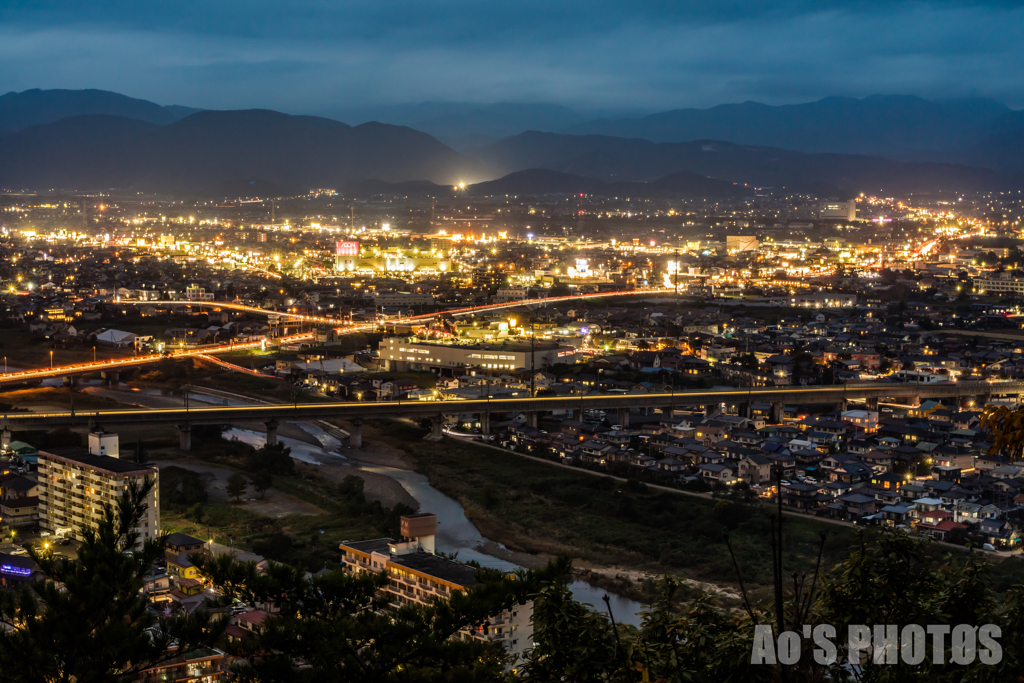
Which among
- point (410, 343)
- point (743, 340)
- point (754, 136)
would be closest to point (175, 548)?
point (410, 343)

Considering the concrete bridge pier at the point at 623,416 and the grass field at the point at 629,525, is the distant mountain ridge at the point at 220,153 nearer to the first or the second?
the concrete bridge pier at the point at 623,416

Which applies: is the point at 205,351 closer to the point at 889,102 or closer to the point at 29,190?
the point at 29,190

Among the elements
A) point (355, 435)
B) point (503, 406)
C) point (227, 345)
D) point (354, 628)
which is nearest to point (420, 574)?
point (354, 628)

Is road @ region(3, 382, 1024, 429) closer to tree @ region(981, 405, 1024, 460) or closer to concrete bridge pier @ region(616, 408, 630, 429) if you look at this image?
concrete bridge pier @ region(616, 408, 630, 429)

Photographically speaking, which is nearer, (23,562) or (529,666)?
(529,666)

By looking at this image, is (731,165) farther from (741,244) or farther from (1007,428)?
(1007,428)

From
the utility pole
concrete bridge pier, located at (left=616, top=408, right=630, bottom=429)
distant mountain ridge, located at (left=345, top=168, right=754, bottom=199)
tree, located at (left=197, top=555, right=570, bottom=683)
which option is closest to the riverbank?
concrete bridge pier, located at (left=616, top=408, right=630, bottom=429)
